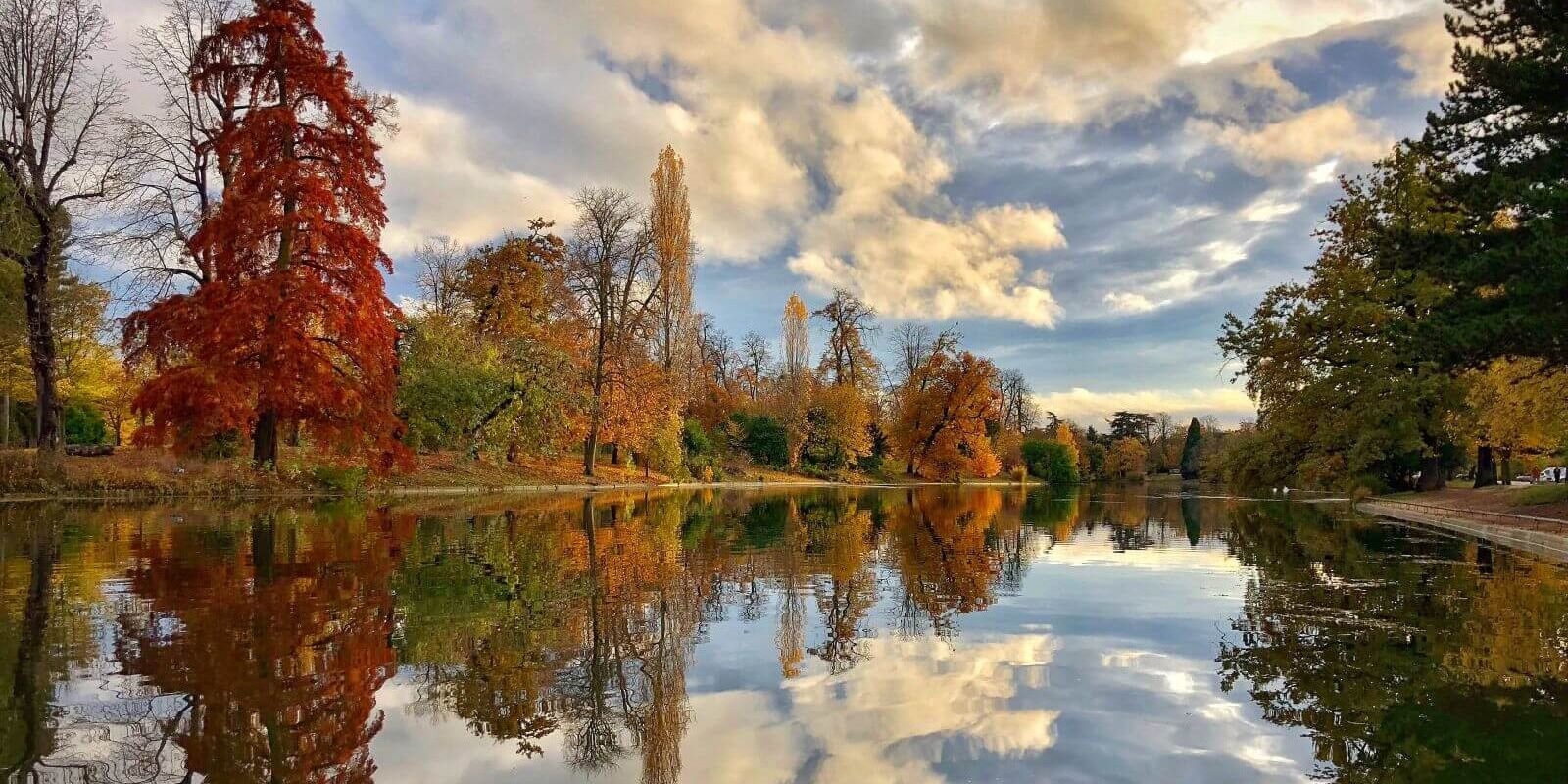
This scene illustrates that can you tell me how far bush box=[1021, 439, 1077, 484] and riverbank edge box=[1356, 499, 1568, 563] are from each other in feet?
157

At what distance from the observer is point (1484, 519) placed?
1939 centimetres

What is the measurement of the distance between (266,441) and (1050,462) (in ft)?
219

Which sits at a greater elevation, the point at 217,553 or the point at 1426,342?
the point at 1426,342

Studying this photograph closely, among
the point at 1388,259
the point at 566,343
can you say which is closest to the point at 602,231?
the point at 566,343

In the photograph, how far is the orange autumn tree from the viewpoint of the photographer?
21.0 m

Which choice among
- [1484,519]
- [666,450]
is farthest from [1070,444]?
[1484,519]

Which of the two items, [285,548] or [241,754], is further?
[285,548]

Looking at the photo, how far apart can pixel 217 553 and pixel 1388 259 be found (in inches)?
770

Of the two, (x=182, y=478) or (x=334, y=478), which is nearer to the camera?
(x=182, y=478)

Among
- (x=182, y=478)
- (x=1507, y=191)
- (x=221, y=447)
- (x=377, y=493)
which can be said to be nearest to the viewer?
(x=1507, y=191)

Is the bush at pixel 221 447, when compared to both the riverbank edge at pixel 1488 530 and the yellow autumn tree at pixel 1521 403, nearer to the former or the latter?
the riverbank edge at pixel 1488 530

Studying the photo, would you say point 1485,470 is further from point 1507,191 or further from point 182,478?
point 182,478

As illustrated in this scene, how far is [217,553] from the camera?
447 inches

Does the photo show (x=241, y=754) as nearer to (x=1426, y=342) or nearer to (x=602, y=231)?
(x=1426, y=342)
